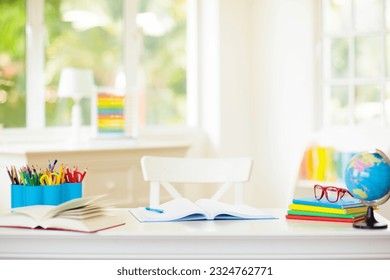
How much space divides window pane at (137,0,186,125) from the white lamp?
2.77 ft

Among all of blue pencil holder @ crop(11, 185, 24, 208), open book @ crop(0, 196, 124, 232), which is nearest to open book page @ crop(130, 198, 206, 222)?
open book @ crop(0, 196, 124, 232)

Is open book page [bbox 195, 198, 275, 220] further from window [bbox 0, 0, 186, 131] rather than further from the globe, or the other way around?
window [bbox 0, 0, 186, 131]

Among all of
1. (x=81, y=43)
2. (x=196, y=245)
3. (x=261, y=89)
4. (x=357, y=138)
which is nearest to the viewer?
(x=196, y=245)

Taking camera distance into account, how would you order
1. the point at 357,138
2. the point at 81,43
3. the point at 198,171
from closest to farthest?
the point at 198,171 < the point at 357,138 < the point at 81,43

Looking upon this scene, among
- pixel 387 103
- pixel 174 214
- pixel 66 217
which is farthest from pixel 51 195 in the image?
pixel 387 103

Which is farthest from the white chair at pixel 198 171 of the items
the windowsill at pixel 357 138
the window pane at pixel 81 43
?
the window pane at pixel 81 43

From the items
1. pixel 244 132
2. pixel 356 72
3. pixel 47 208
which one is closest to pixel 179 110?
pixel 244 132

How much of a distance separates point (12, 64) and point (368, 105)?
7.80 ft

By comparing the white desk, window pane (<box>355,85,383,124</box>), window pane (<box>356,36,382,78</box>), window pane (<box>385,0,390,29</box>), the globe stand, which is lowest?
the white desk

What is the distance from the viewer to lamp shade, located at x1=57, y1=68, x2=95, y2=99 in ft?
16.4

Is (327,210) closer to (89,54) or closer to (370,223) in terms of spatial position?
(370,223)

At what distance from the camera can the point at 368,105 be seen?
512 centimetres

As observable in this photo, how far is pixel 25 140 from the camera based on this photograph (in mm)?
5086
